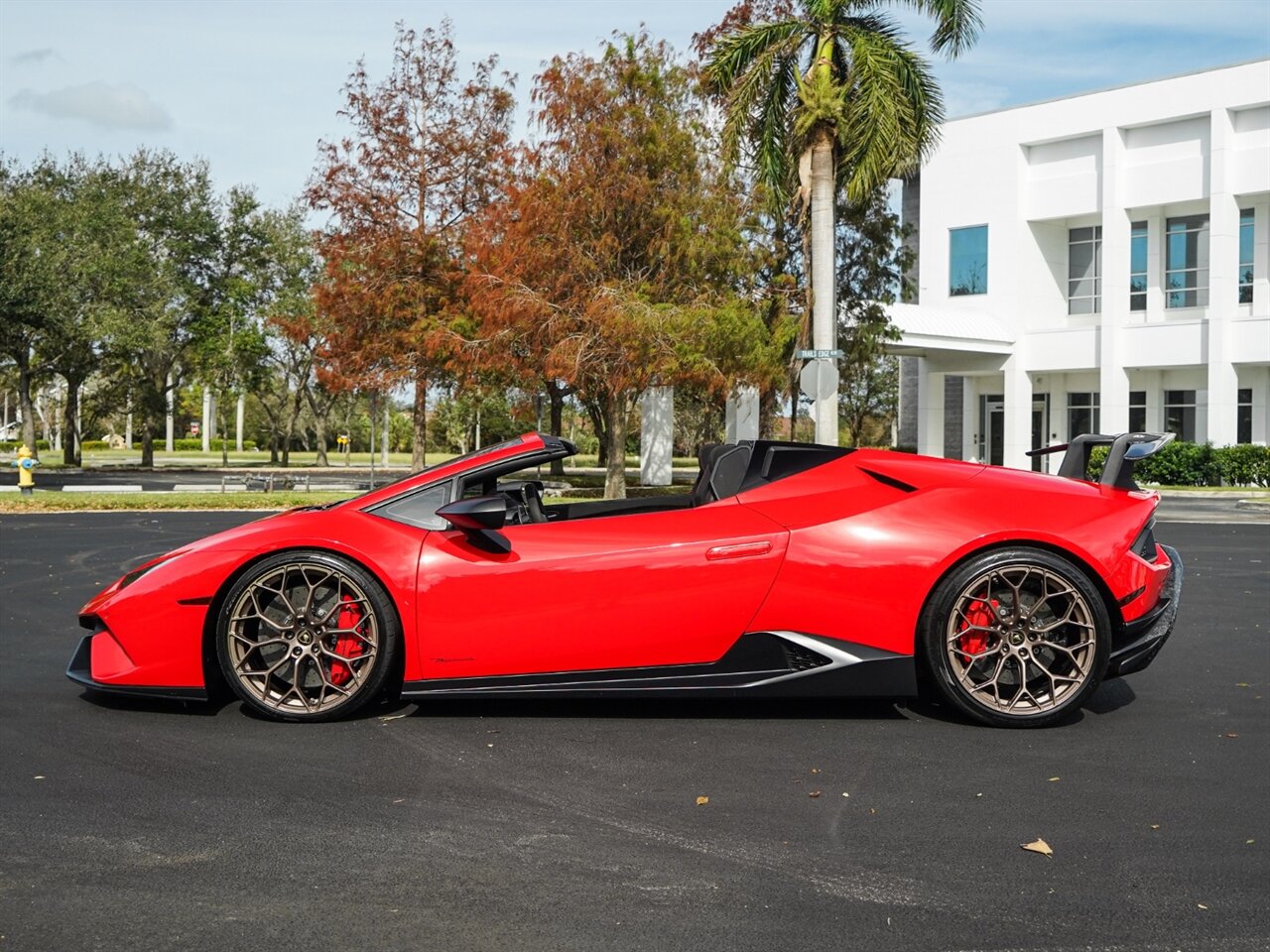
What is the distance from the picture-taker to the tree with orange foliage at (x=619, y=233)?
963 inches

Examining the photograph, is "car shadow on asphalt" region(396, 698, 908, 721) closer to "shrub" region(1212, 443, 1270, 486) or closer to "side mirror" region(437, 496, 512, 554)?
"side mirror" region(437, 496, 512, 554)

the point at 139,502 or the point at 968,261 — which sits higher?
the point at 968,261

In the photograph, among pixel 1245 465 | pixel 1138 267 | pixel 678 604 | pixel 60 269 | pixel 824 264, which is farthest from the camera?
pixel 60 269

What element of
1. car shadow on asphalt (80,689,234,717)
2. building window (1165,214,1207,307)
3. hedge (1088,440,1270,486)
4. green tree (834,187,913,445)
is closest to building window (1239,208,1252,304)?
building window (1165,214,1207,307)

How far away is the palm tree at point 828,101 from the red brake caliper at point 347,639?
17508mm

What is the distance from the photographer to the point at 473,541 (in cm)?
571

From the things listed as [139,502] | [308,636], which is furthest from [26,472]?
[308,636]

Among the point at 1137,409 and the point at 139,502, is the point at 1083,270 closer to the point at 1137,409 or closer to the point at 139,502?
the point at 1137,409

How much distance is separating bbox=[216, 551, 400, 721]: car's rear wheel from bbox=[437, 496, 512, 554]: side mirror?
17.7 inches

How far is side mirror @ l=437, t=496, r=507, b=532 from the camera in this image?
548 cm

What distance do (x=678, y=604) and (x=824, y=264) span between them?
18554 millimetres

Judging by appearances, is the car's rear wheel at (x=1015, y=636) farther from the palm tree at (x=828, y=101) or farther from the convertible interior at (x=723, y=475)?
the palm tree at (x=828, y=101)

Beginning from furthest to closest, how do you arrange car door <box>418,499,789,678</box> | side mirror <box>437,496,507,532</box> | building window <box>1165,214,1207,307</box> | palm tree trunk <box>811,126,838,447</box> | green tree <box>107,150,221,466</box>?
green tree <box>107,150,221,466</box> → building window <box>1165,214,1207,307</box> → palm tree trunk <box>811,126,838,447</box> → car door <box>418,499,789,678</box> → side mirror <box>437,496,507,532</box>

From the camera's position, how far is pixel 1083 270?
42.3 metres
